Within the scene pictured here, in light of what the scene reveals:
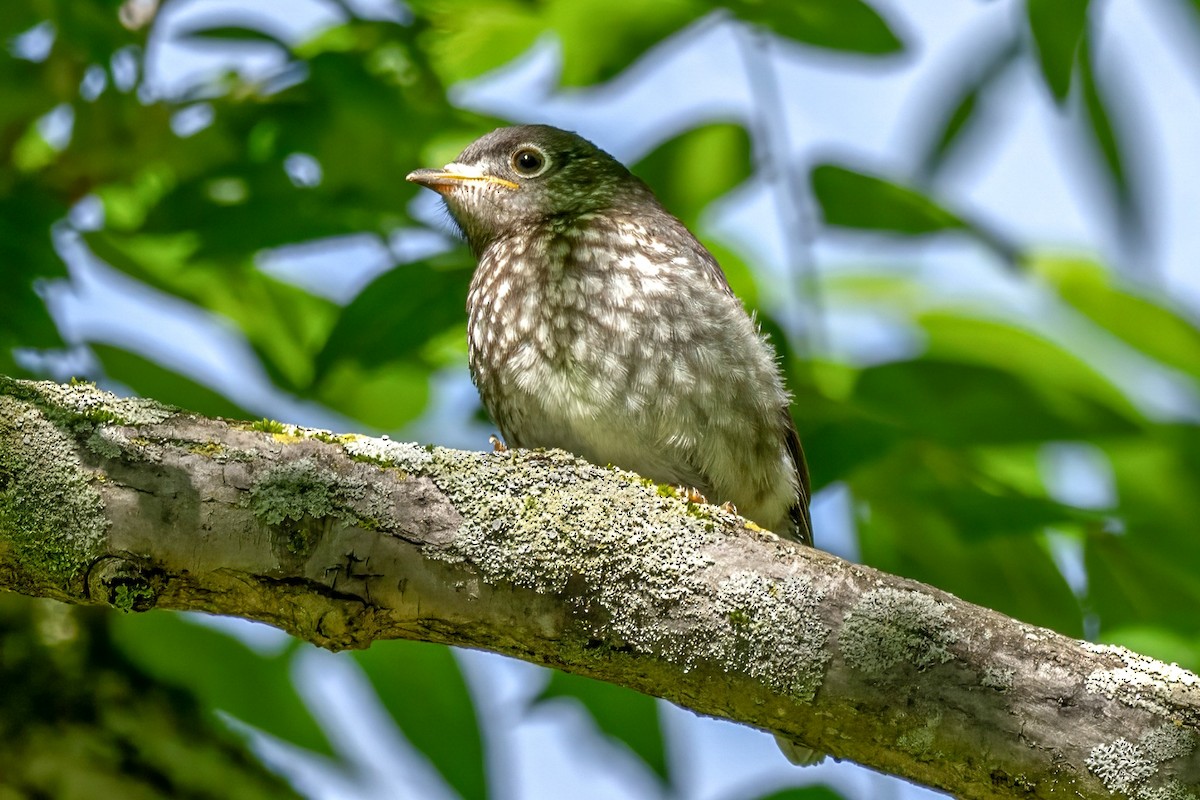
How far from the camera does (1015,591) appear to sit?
3.54 metres

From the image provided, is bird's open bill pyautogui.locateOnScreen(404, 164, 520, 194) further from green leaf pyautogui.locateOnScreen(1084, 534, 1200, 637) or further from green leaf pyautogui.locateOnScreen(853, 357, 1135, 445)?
green leaf pyautogui.locateOnScreen(1084, 534, 1200, 637)

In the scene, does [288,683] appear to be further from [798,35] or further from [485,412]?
[798,35]

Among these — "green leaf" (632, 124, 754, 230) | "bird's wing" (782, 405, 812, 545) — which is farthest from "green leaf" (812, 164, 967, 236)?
"bird's wing" (782, 405, 812, 545)

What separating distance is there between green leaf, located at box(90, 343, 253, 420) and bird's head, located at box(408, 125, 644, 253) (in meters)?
1.11

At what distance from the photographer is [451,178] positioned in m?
4.43

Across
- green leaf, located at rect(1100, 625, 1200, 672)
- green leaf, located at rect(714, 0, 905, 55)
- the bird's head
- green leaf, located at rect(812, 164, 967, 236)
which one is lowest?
green leaf, located at rect(1100, 625, 1200, 672)

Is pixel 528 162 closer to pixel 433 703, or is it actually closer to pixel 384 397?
pixel 384 397

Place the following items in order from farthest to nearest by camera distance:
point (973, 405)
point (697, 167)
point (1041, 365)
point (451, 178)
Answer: point (451, 178)
point (697, 167)
point (1041, 365)
point (973, 405)

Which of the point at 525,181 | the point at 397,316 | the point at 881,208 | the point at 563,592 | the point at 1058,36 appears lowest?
the point at 563,592

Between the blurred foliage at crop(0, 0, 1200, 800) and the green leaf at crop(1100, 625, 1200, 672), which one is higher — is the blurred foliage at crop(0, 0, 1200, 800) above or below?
above

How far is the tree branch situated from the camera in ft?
8.02

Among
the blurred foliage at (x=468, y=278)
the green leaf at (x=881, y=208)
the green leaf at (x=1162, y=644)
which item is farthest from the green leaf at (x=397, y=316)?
the green leaf at (x=1162, y=644)

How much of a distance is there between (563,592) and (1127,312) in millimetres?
2092

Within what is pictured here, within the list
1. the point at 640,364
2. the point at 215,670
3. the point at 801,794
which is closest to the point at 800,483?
the point at 640,364
